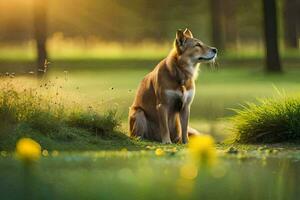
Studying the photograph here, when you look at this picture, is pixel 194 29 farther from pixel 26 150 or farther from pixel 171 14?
pixel 26 150

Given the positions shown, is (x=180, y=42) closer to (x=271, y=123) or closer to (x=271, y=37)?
(x=271, y=123)

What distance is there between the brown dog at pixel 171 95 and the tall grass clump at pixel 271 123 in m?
0.72

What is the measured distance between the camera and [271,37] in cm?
2970

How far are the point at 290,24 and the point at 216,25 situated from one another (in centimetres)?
671

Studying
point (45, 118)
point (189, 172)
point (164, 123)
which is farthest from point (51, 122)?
point (189, 172)

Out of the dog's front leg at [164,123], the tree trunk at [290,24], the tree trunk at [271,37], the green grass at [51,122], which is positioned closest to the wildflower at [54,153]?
the green grass at [51,122]

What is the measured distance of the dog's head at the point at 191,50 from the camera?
13703 mm

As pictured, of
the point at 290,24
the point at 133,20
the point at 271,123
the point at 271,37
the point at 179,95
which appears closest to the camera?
the point at 271,123

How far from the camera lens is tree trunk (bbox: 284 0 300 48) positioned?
44438 mm

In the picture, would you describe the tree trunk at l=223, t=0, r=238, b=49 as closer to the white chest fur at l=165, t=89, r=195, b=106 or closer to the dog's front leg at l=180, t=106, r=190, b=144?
the dog's front leg at l=180, t=106, r=190, b=144

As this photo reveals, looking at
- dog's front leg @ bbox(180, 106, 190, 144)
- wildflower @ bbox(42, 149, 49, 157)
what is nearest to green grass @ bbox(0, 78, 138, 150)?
wildflower @ bbox(42, 149, 49, 157)

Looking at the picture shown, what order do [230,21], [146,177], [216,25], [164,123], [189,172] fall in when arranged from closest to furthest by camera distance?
[189,172] → [146,177] → [164,123] → [216,25] → [230,21]

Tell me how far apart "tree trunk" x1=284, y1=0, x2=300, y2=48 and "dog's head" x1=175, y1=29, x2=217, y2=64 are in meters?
30.7

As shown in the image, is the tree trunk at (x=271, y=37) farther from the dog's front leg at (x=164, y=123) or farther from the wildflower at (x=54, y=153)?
the wildflower at (x=54, y=153)
